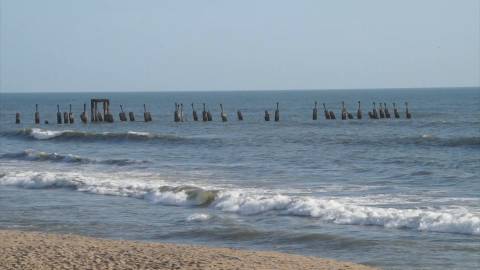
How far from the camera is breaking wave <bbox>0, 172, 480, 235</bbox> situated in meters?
17.3

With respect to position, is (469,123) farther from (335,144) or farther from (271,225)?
(271,225)

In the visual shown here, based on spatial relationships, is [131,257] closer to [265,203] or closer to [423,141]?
[265,203]

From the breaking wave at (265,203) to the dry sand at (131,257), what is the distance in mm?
4164

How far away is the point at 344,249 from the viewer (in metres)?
15.2

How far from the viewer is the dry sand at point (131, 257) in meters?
12.7

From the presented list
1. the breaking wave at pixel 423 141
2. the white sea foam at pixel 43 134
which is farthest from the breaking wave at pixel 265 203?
the white sea foam at pixel 43 134

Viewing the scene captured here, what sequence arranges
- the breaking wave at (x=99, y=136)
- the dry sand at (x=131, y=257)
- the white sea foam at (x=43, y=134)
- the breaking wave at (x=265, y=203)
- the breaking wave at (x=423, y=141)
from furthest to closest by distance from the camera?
the white sea foam at (x=43, y=134)
the breaking wave at (x=99, y=136)
the breaking wave at (x=423, y=141)
the breaking wave at (x=265, y=203)
the dry sand at (x=131, y=257)

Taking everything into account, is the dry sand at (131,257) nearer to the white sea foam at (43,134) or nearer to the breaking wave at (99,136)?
the breaking wave at (99,136)

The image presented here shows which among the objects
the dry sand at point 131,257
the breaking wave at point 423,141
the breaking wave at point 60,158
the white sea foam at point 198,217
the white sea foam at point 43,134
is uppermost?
the dry sand at point 131,257

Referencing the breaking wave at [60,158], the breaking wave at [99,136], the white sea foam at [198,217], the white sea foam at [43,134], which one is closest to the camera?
the white sea foam at [198,217]

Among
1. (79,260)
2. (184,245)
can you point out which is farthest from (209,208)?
(79,260)

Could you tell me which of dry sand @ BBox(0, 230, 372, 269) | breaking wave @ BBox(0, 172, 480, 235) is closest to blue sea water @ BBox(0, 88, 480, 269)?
breaking wave @ BBox(0, 172, 480, 235)

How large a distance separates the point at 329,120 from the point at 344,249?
176 feet

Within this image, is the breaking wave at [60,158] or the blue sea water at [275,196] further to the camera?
the breaking wave at [60,158]
